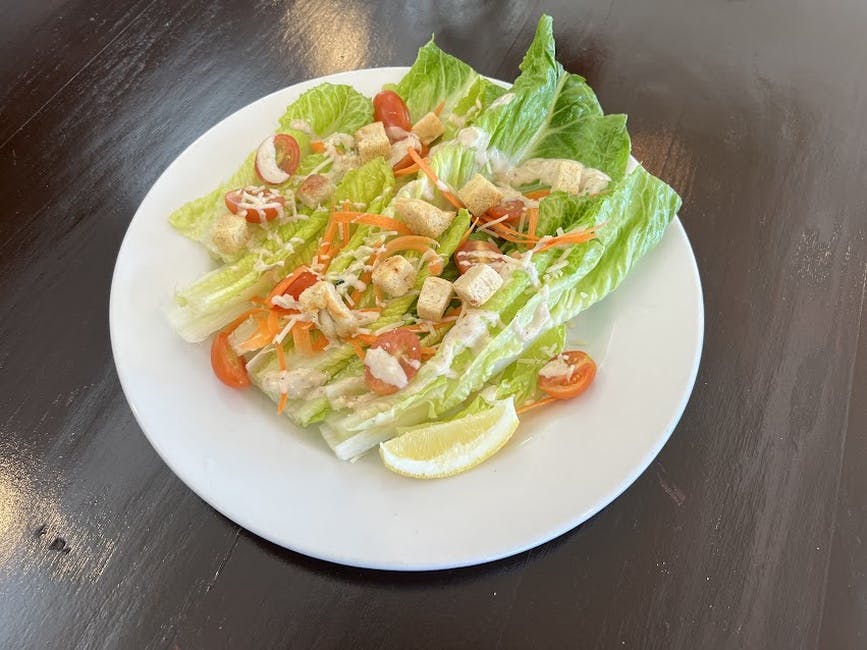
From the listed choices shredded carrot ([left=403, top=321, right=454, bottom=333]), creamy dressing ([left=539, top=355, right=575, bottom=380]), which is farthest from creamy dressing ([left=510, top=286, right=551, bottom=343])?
shredded carrot ([left=403, top=321, right=454, bottom=333])

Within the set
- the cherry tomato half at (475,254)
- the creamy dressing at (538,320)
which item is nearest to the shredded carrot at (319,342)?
the cherry tomato half at (475,254)

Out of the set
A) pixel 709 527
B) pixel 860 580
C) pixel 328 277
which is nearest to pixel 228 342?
pixel 328 277

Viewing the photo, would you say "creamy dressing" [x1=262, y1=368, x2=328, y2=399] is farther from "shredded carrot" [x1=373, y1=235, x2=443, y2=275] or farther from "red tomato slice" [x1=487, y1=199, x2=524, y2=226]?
"red tomato slice" [x1=487, y1=199, x2=524, y2=226]

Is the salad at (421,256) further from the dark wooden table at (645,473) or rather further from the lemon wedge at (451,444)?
the dark wooden table at (645,473)

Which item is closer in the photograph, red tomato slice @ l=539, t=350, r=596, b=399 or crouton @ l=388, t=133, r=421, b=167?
red tomato slice @ l=539, t=350, r=596, b=399

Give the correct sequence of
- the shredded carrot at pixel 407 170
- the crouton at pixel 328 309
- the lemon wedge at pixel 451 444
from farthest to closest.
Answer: the shredded carrot at pixel 407 170 < the crouton at pixel 328 309 < the lemon wedge at pixel 451 444
